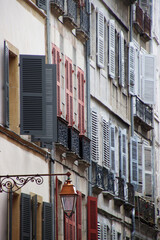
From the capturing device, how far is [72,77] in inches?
1259

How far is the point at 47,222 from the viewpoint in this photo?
27578 mm

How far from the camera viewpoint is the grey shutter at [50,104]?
26.0 metres

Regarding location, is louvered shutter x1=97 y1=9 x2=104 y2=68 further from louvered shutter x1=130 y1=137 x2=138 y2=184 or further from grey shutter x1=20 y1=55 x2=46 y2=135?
grey shutter x1=20 y1=55 x2=46 y2=135

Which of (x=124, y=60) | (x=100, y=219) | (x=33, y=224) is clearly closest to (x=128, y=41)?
(x=124, y=60)

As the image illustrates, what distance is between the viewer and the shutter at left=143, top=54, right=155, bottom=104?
45.3 meters

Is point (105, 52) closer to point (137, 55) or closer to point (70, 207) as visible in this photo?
point (137, 55)

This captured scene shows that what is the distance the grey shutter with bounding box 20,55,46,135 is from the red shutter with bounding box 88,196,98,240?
8904 mm

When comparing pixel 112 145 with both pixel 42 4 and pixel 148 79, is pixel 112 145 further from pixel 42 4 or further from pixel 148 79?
pixel 42 4

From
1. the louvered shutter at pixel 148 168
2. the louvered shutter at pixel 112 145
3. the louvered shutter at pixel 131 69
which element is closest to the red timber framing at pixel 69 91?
the louvered shutter at pixel 112 145

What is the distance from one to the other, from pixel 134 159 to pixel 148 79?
4.49 metres

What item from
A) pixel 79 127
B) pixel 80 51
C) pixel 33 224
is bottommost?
pixel 33 224

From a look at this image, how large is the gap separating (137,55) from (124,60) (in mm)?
2464

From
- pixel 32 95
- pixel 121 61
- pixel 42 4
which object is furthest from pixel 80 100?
pixel 32 95

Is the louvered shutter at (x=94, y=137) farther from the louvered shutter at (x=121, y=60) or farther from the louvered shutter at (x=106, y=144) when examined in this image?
the louvered shutter at (x=121, y=60)
